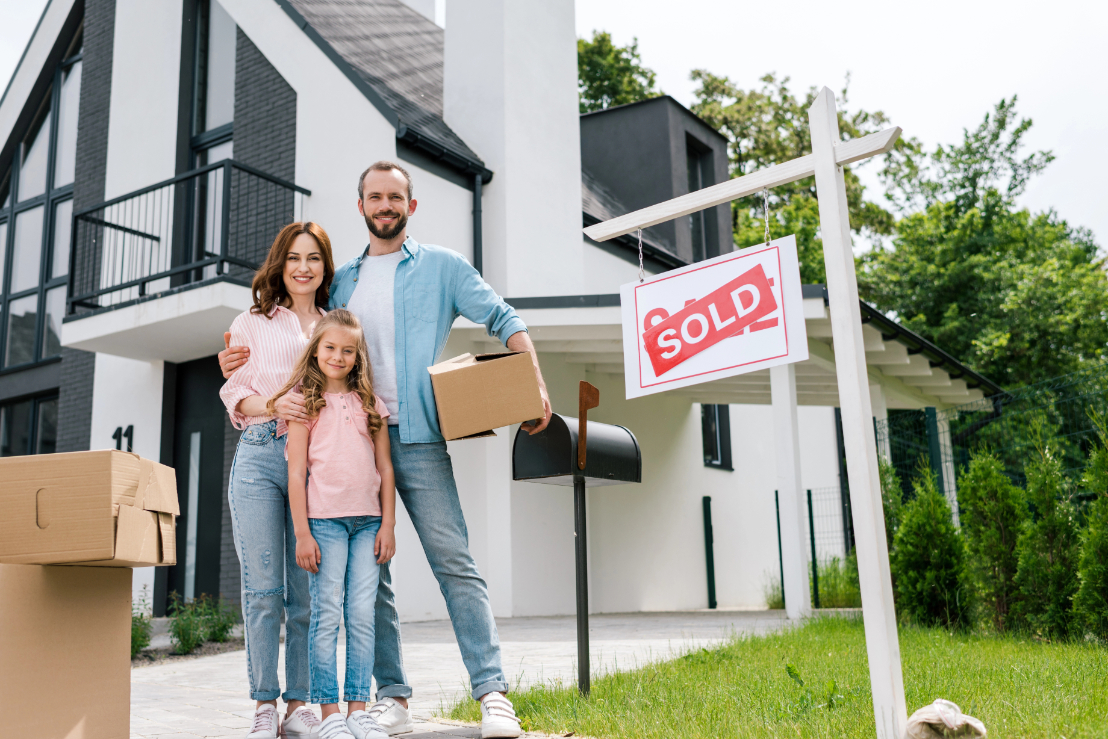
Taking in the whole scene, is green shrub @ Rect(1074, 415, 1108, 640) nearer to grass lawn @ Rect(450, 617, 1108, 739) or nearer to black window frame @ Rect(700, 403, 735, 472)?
grass lawn @ Rect(450, 617, 1108, 739)

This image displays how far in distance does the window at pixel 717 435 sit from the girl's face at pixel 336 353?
11.2 m

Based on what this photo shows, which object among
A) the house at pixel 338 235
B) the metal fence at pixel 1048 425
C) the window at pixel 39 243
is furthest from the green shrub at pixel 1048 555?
the window at pixel 39 243

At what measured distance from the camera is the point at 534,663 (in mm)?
5219

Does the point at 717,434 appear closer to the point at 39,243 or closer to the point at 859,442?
the point at 39,243

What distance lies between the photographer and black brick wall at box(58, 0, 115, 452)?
439 inches

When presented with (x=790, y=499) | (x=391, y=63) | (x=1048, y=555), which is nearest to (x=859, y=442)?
(x=1048, y=555)

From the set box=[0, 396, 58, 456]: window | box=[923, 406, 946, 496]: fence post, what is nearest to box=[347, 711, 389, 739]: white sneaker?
box=[923, 406, 946, 496]: fence post

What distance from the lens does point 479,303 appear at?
3416 mm

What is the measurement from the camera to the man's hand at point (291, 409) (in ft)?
9.85

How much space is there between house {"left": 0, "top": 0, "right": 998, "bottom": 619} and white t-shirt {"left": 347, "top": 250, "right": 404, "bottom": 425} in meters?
5.01

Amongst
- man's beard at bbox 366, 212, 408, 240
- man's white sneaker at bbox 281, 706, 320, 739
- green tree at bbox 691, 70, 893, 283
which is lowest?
man's white sneaker at bbox 281, 706, 320, 739

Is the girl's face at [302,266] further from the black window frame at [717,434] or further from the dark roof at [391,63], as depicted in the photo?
the black window frame at [717,434]

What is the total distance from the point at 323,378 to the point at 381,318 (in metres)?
0.35

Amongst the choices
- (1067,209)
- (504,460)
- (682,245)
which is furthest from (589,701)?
(1067,209)
